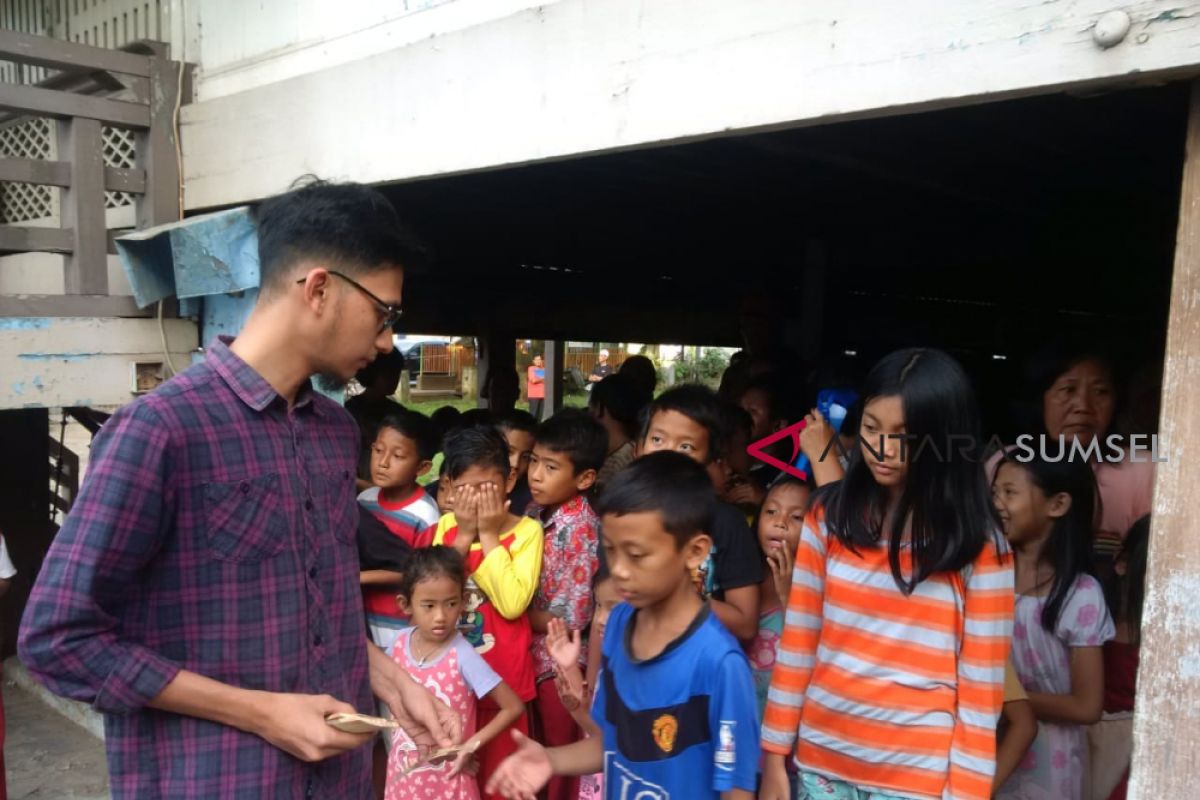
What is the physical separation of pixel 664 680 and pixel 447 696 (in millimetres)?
1149

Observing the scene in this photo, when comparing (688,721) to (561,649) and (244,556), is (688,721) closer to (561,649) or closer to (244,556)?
(561,649)

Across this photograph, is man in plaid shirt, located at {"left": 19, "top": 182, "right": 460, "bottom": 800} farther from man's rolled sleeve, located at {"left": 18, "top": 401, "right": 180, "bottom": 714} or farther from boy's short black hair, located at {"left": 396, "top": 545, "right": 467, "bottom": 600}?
boy's short black hair, located at {"left": 396, "top": 545, "right": 467, "bottom": 600}

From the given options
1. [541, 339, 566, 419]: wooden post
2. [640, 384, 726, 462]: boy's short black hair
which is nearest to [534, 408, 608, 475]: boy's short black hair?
[640, 384, 726, 462]: boy's short black hair

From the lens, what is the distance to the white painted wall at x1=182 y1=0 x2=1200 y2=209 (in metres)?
1.78

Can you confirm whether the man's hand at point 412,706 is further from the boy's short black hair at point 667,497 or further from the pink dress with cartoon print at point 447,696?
the pink dress with cartoon print at point 447,696

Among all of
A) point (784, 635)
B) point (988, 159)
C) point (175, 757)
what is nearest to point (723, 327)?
point (988, 159)

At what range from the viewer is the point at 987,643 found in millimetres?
1925

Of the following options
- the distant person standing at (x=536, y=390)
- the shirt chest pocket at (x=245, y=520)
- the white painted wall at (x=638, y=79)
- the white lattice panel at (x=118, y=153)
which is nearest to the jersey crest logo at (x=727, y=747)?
the shirt chest pocket at (x=245, y=520)

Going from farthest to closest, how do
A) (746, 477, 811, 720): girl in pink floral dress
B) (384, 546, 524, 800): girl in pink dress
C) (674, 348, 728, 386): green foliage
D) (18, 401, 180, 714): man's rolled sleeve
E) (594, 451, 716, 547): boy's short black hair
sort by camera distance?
(674, 348, 728, 386): green foliage
(384, 546, 524, 800): girl in pink dress
(746, 477, 811, 720): girl in pink floral dress
(594, 451, 716, 547): boy's short black hair
(18, 401, 180, 714): man's rolled sleeve

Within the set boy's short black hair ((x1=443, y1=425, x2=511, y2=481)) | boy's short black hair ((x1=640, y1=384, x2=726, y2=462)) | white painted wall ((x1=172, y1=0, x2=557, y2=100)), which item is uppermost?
white painted wall ((x1=172, y1=0, x2=557, y2=100))

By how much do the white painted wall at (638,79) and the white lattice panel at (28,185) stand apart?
5.08 feet

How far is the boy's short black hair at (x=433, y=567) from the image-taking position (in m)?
2.88

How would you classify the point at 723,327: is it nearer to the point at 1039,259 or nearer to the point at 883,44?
the point at 1039,259

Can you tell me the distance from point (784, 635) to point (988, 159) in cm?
293
